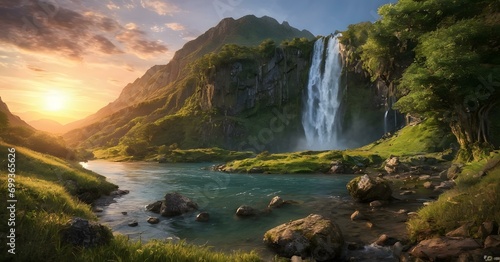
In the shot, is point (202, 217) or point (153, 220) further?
point (202, 217)

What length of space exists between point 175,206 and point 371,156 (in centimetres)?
4934

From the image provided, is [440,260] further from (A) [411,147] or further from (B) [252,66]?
(B) [252,66]

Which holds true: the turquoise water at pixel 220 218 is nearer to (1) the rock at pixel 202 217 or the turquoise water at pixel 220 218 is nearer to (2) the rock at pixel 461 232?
(1) the rock at pixel 202 217

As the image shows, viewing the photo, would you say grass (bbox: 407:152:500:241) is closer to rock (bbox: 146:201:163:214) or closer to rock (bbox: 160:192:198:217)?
rock (bbox: 160:192:198:217)

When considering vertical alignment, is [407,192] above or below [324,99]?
below

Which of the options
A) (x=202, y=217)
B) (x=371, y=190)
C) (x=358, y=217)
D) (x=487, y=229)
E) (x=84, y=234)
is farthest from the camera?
(x=371, y=190)

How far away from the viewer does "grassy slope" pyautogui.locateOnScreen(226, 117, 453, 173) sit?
56406 millimetres

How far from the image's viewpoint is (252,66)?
177 m

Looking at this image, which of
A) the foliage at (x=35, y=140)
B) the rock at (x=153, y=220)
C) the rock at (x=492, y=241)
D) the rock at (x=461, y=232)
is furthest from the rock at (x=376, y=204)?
the foliage at (x=35, y=140)

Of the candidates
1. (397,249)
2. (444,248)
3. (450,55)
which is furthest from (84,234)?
(450,55)

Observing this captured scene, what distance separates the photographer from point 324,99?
127 meters

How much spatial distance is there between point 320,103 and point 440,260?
12234 cm

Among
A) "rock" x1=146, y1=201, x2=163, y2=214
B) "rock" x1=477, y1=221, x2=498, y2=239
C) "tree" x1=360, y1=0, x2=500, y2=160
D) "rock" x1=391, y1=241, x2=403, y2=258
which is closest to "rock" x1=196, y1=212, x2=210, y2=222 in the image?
"rock" x1=146, y1=201, x2=163, y2=214

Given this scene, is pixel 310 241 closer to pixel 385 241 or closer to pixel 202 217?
pixel 385 241
